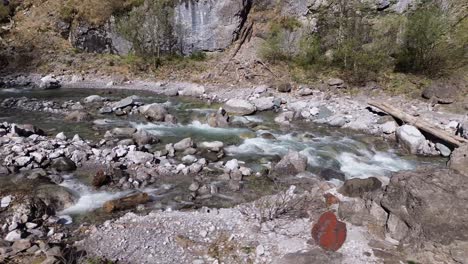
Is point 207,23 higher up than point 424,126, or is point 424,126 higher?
point 207,23

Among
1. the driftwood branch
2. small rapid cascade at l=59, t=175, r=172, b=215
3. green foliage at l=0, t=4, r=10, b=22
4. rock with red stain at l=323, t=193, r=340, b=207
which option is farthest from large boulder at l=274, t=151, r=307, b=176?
green foliage at l=0, t=4, r=10, b=22

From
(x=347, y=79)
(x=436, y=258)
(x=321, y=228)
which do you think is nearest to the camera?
(x=436, y=258)

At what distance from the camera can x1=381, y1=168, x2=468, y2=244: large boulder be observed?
6043 mm

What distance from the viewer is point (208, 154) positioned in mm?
11281

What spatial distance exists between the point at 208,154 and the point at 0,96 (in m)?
13.3

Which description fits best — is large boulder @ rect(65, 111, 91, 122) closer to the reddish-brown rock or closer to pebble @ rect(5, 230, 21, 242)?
the reddish-brown rock

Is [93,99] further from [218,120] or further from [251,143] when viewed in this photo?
[251,143]

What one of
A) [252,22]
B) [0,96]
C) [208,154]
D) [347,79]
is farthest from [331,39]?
[0,96]

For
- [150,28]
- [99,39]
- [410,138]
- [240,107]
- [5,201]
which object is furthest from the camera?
[99,39]

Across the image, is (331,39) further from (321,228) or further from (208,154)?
(321,228)

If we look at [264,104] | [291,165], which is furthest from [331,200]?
[264,104]

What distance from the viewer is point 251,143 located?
12.5 m

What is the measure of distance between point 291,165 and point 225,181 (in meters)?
2.04

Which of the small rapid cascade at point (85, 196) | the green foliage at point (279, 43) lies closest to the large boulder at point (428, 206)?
the small rapid cascade at point (85, 196)
